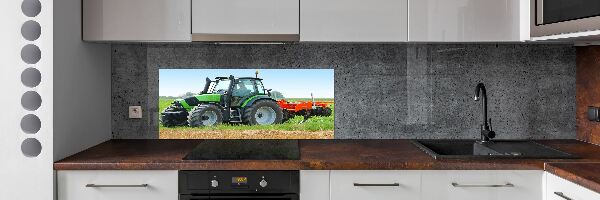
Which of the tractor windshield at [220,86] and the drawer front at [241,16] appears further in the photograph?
the tractor windshield at [220,86]

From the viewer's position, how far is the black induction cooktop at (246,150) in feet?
8.07

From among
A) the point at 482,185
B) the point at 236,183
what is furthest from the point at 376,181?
the point at 236,183

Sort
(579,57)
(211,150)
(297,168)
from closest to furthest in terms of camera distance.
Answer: (297,168), (211,150), (579,57)

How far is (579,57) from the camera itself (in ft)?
10.0

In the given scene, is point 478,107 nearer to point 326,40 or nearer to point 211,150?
point 326,40

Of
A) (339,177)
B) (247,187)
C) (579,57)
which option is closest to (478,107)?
(579,57)

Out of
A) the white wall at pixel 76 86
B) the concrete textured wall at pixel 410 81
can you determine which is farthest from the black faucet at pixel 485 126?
the white wall at pixel 76 86

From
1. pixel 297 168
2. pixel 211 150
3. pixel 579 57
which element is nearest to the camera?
pixel 297 168

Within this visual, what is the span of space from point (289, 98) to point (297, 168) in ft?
2.72
